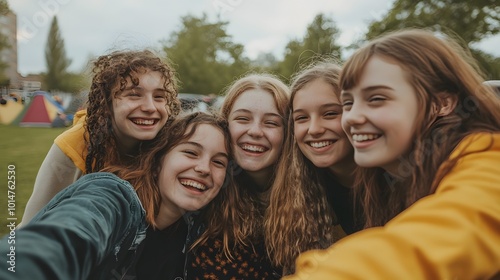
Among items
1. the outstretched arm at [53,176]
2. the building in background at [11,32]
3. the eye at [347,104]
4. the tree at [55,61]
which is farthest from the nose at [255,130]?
the tree at [55,61]

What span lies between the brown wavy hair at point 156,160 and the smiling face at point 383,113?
1464mm

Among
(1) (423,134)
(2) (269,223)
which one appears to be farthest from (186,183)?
(1) (423,134)

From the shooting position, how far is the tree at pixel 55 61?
121 feet

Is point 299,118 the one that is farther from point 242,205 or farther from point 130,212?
point 130,212

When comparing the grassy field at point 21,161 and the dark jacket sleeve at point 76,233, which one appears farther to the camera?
the grassy field at point 21,161

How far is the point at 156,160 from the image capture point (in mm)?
3145

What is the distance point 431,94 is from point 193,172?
173 cm

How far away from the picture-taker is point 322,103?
2758 millimetres

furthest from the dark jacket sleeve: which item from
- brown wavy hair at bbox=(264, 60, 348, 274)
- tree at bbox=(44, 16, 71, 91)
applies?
tree at bbox=(44, 16, 71, 91)

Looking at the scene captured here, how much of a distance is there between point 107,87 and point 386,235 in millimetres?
2746

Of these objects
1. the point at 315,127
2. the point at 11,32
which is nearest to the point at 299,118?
the point at 315,127

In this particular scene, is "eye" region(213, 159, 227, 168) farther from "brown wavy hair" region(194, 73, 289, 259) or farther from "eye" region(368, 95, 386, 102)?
"eye" region(368, 95, 386, 102)

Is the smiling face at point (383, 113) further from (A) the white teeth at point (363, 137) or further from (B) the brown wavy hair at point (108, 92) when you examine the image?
(B) the brown wavy hair at point (108, 92)

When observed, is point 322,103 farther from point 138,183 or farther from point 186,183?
point 138,183
